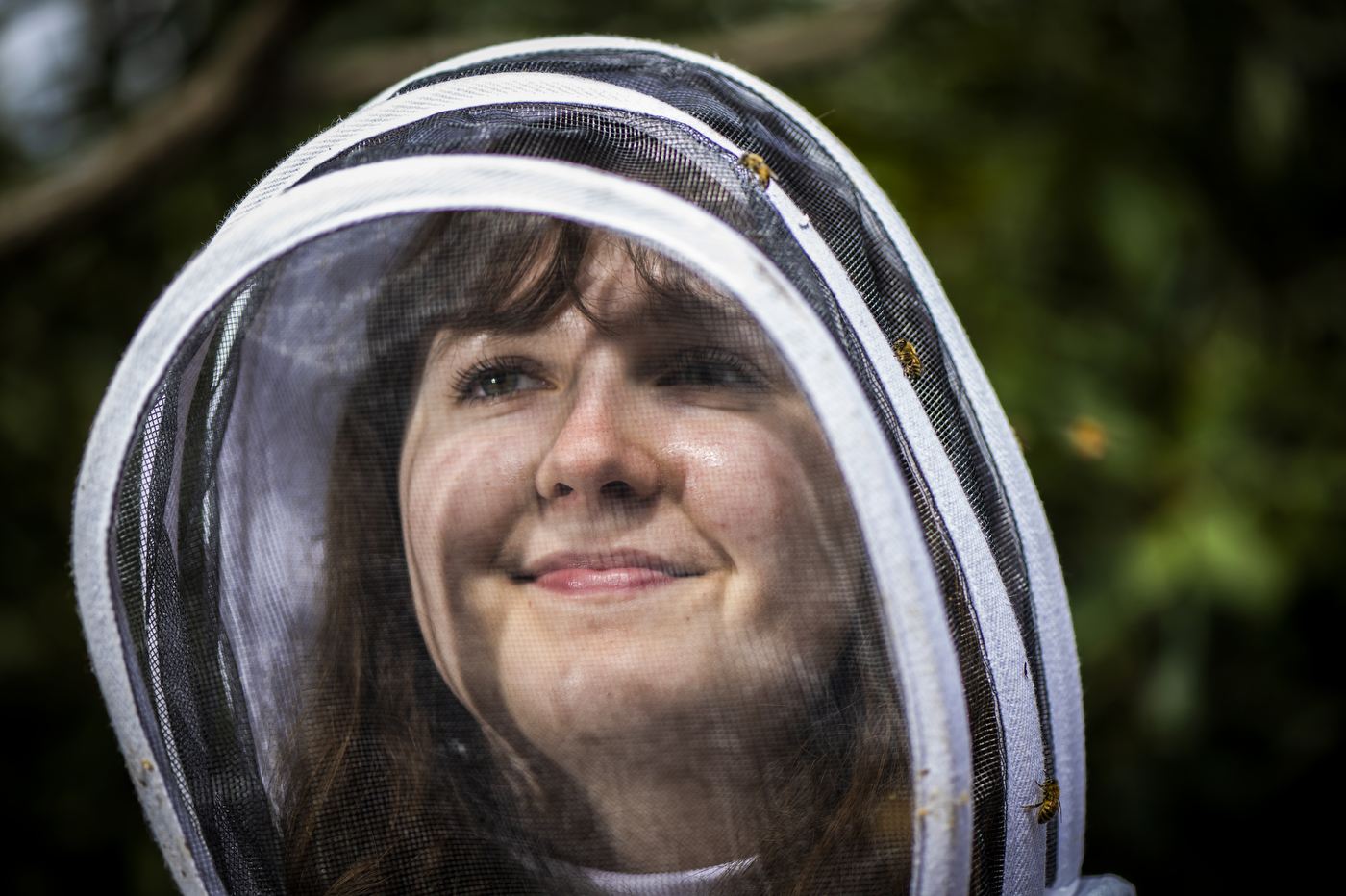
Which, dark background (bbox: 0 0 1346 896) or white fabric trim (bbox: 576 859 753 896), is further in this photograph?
dark background (bbox: 0 0 1346 896)

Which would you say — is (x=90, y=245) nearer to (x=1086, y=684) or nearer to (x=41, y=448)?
(x=41, y=448)

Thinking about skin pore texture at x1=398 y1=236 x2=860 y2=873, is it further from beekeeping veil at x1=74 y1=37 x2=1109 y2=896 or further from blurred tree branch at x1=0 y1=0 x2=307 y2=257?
blurred tree branch at x1=0 y1=0 x2=307 y2=257

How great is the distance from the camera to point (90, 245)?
2055 millimetres

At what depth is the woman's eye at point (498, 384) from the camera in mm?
677

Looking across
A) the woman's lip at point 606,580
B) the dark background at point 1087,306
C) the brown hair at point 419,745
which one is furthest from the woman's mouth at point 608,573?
the dark background at point 1087,306

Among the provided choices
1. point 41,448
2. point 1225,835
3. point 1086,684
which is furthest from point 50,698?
point 1225,835

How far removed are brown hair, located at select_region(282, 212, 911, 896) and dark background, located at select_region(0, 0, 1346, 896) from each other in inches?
45.8

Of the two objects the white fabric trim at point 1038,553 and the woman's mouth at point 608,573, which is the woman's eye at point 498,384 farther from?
the white fabric trim at point 1038,553

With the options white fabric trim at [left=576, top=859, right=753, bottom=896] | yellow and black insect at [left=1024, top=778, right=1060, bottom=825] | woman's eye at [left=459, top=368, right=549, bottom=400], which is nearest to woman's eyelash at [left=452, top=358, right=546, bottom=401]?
woman's eye at [left=459, top=368, right=549, bottom=400]

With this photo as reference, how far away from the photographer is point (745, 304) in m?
0.58

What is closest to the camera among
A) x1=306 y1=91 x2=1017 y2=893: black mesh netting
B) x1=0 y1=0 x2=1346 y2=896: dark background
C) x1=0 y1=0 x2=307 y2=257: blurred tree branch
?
x1=306 y1=91 x2=1017 y2=893: black mesh netting

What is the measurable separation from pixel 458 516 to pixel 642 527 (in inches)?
5.2

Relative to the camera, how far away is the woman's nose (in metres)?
0.64

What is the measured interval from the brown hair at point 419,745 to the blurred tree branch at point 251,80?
115 cm
